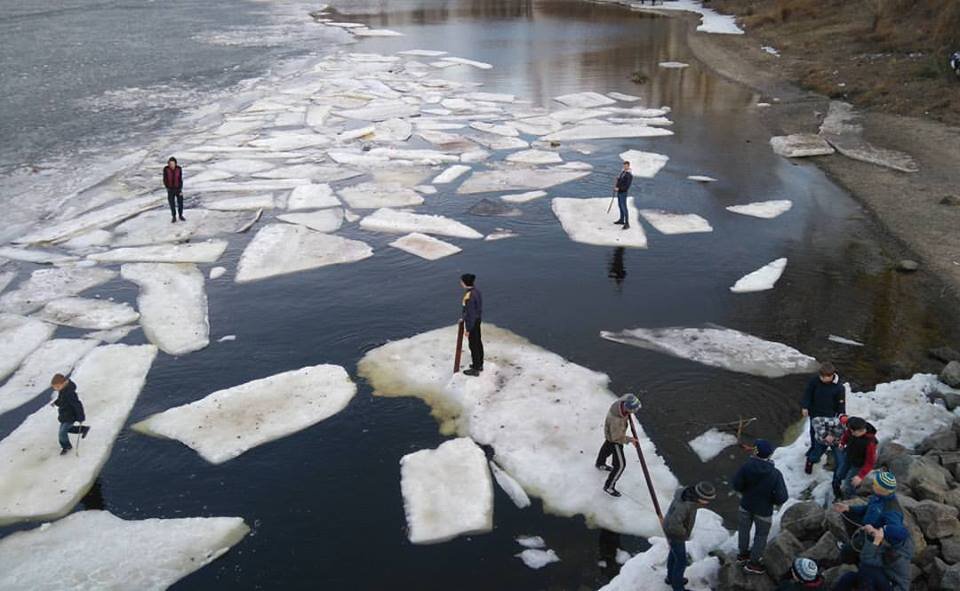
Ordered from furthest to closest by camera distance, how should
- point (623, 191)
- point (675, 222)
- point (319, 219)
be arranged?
1. point (319, 219)
2. point (675, 222)
3. point (623, 191)

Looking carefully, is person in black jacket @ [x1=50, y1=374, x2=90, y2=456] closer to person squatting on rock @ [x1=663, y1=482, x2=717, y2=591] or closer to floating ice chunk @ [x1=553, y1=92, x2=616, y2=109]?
person squatting on rock @ [x1=663, y1=482, x2=717, y2=591]

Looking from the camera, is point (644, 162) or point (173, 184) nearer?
point (173, 184)

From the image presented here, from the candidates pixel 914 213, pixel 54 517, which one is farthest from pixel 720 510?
pixel 914 213

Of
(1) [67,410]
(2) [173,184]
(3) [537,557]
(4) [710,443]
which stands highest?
(2) [173,184]


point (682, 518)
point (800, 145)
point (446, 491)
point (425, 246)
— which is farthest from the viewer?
point (800, 145)

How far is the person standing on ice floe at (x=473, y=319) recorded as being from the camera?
10250mm

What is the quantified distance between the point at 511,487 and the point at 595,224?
9.26 m

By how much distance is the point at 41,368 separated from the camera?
11.1m

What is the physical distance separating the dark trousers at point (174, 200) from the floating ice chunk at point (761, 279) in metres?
12.2

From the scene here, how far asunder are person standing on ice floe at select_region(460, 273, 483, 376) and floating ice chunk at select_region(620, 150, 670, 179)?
37.4 ft

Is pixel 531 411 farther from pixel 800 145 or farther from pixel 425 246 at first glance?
pixel 800 145

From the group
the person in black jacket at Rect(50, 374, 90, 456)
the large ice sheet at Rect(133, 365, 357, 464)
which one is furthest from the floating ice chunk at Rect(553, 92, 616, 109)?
the person in black jacket at Rect(50, 374, 90, 456)

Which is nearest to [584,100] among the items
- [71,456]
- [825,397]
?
[825,397]

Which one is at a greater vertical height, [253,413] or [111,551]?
[253,413]
